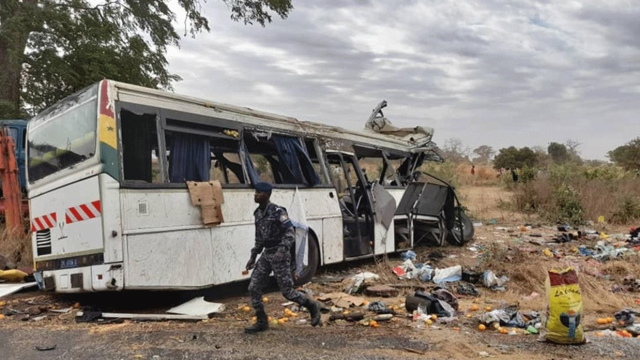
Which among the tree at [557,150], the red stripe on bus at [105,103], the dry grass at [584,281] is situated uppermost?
the tree at [557,150]

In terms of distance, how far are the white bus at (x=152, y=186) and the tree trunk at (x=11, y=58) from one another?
728 centimetres

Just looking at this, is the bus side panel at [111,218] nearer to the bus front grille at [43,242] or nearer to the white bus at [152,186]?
the white bus at [152,186]

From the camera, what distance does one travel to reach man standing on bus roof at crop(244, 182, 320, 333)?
4.86 m

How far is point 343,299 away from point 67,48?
10.6 m

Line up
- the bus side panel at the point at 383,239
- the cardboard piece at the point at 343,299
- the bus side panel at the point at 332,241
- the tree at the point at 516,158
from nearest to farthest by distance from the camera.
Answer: the cardboard piece at the point at 343,299, the bus side panel at the point at 332,241, the bus side panel at the point at 383,239, the tree at the point at 516,158

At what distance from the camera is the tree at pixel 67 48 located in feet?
40.3

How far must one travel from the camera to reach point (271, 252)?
4.92 meters

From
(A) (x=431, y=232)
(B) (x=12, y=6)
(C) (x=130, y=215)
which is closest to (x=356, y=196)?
(A) (x=431, y=232)

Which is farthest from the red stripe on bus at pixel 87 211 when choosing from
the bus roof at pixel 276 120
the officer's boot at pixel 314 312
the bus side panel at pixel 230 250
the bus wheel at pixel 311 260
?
the bus wheel at pixel 311 260

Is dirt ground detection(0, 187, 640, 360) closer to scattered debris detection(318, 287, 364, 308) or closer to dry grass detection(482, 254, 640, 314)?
dry grass detection(482, 254, 640, 314)

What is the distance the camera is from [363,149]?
9.05 metres

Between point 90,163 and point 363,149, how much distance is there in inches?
200

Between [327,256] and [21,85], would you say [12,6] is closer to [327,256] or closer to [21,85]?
[21,85]

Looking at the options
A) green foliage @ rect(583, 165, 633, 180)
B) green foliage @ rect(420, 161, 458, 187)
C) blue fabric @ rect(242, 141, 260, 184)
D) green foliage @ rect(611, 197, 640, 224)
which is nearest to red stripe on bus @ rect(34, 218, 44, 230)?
blue fabric @ rect(242, 141, 260, 184)
